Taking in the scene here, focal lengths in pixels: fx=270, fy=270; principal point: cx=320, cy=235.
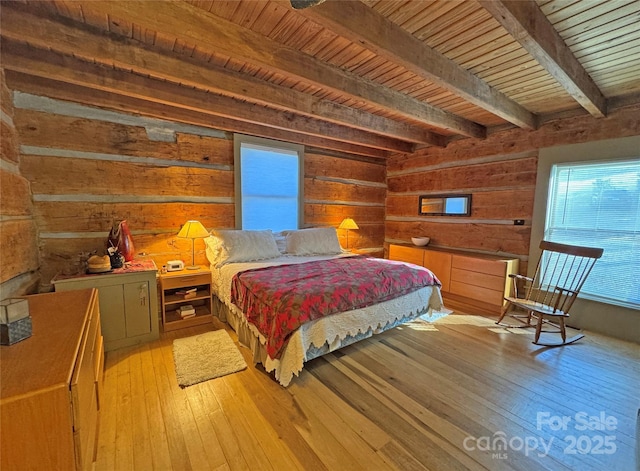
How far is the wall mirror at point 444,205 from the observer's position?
4.24 m

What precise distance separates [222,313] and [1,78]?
2.81 m

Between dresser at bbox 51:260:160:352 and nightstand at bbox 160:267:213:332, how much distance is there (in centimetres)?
16

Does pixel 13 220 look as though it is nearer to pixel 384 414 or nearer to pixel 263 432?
pixel 263 432

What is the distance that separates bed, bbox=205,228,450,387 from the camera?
2.07m

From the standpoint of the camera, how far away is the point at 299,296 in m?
2.11

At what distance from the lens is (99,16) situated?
1734 millimetres

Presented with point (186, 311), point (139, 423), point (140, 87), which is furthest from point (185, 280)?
point (140, 87)

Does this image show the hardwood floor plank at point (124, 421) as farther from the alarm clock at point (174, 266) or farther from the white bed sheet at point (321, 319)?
the alarm clock at point (174, 266)

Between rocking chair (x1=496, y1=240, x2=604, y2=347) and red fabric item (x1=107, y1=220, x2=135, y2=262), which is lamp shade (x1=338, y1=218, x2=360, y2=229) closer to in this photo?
rocking chair (x1=496, y1=240, x2=604, y2=347)

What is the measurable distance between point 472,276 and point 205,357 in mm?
3432

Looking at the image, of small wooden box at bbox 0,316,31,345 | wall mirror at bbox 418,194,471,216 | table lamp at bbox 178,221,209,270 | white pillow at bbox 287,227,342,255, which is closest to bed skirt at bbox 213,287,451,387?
table lamp at bbox 178,221,209,270

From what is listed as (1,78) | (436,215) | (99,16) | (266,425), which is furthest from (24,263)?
(436,215)

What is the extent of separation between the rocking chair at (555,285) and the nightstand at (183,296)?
347 cm

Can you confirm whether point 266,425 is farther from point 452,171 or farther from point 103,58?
point 452,171
